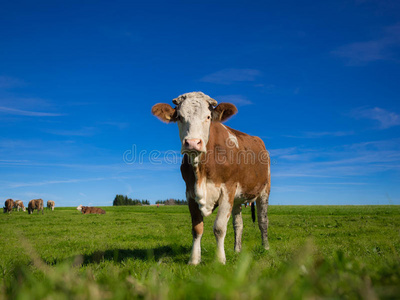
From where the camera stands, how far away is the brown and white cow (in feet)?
17.7

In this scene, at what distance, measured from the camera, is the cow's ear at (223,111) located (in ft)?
20.0

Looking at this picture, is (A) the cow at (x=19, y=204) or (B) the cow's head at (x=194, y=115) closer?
(B) the cow's head at (x=194, y=115)

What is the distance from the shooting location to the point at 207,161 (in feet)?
18.4

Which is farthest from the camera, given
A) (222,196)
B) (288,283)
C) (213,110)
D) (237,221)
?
(237,221)

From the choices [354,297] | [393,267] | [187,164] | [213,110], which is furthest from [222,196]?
[354,297]

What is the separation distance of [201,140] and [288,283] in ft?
12.1

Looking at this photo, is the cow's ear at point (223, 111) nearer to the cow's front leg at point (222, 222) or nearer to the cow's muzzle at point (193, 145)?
the cow's muzzle at point (193, 145)

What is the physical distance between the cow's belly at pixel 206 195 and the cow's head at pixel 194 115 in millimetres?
779

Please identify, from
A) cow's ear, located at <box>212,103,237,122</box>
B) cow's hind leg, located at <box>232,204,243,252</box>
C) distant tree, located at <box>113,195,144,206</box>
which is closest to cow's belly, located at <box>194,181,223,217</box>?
cow's ear, located at <box>212,103,237,122</box>

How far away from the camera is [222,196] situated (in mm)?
5719

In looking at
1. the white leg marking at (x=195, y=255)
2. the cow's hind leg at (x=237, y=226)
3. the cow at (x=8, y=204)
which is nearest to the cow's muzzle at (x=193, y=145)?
the white leg marking at (x=195, y=255)

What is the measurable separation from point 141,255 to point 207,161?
9.48ft

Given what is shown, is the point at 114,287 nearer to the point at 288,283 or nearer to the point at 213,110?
the point at 288,283

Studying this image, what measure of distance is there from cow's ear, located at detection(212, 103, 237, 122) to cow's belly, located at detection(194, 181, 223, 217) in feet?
4.69
